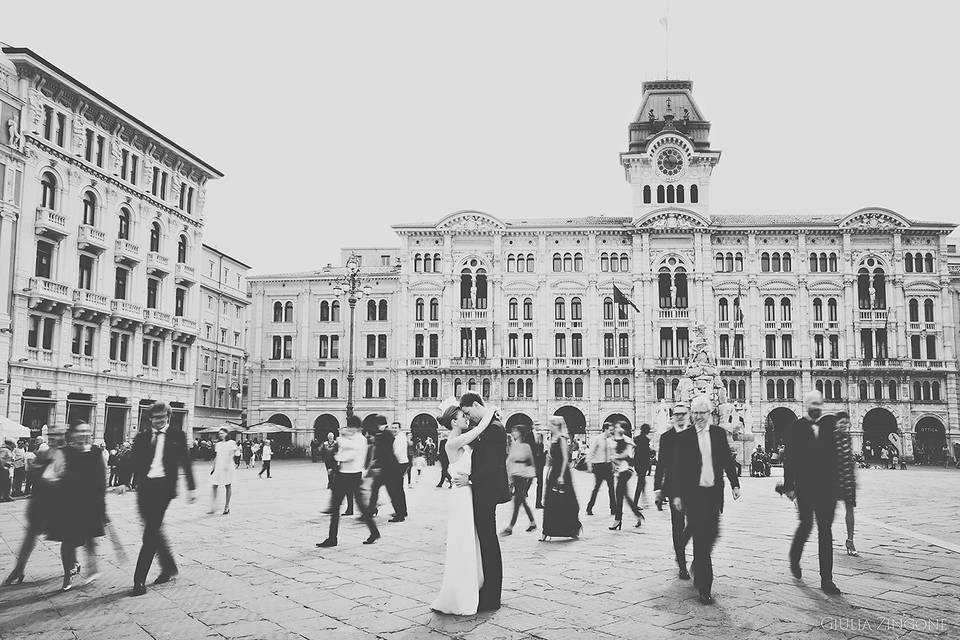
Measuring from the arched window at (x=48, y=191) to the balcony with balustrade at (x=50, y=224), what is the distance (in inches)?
17.0

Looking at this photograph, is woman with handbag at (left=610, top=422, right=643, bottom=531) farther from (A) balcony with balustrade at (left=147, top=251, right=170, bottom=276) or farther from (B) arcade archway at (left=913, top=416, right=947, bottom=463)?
(B) arcade archway at (left=913, top=416, right=947, bottom=463)

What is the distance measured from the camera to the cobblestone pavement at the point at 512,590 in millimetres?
6434

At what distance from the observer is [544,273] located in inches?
2190

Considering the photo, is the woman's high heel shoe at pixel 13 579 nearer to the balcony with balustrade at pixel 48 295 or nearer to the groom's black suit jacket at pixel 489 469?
the groom's black suit jacket at pixel 489 469

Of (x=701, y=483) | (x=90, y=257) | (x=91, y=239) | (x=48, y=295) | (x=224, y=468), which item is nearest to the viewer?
(x=701, y=483)

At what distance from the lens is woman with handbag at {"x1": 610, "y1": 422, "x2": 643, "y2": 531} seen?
1305cm

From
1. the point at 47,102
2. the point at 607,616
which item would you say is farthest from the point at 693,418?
the point at 47,102

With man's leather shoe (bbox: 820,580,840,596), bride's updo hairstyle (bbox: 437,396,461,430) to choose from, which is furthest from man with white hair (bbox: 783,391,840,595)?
bride's updo hairstyle (bbox: 437,396,461,430)

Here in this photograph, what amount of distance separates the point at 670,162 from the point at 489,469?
51.6 m

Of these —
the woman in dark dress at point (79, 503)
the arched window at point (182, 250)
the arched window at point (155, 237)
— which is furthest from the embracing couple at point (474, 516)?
the arched window at point (182, 250)

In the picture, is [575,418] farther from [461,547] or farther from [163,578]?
[461,547]

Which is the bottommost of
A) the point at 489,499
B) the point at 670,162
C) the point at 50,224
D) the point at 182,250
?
the point at 489,499

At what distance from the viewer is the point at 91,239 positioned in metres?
33.0

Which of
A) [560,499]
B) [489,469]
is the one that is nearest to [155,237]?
[560,499]
